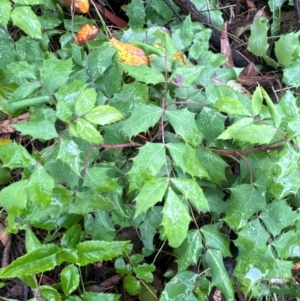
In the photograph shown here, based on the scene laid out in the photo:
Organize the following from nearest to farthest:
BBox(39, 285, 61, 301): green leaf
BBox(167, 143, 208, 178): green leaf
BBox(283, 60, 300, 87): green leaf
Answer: BBox(167, 143, 208, 178): green leaf < BBox(39, 285, 61, 301): green leaf < BBox(283, 60, 300, 87): green leaf

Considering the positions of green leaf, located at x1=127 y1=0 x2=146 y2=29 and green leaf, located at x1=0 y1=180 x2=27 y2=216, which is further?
green leaf, located at x1=127 y1=0 x2=146 y2=29

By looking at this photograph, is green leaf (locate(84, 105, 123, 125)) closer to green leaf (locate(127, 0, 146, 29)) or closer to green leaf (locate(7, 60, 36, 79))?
green leaf (locate(7, 60, 36, 79))

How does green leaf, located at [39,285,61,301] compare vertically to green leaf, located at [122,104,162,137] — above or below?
below

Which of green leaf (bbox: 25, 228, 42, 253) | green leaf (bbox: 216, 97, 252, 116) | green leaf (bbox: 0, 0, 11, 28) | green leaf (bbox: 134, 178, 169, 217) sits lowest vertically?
green leaf (bbox: 25, 228, 42, 253)

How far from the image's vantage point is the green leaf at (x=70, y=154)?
1.22 metres

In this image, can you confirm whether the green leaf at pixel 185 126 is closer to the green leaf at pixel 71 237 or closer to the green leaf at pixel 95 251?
the green leaf at pixel 95 251

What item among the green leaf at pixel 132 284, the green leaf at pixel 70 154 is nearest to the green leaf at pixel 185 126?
the green leaf at pixel 70 154

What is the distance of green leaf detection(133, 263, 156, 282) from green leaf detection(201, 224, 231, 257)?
271 millimetres

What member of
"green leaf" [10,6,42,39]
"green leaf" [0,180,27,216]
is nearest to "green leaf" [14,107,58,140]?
"green leaf" [0,180,27,216]

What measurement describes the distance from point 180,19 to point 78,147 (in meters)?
0.92

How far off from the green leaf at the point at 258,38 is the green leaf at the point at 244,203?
2.88ft

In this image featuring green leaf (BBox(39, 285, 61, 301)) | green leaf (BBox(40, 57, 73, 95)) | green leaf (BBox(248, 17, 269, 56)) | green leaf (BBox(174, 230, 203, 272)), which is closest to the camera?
green leaf (BBox(40, 57, 73, 95))

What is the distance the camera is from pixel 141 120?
1258 millimetres

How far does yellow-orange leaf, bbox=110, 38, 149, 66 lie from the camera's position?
1670mm
